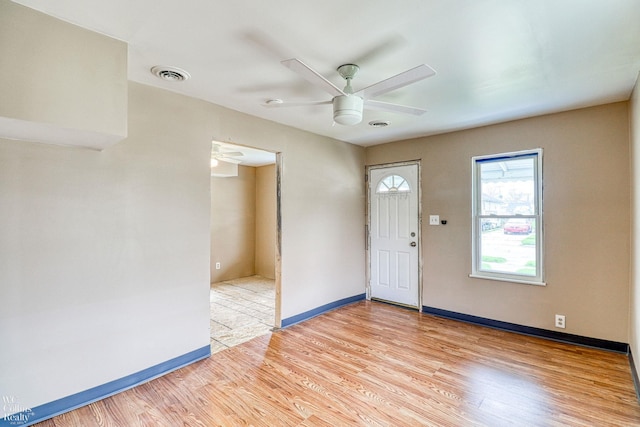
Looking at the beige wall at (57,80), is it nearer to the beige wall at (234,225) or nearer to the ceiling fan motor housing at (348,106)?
the ceiling fan motor housing at (348,106)

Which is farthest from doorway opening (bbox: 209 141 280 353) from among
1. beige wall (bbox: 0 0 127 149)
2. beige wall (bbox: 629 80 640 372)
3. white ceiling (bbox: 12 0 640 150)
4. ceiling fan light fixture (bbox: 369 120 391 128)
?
beige wall (bbox: 629 80 640 372)

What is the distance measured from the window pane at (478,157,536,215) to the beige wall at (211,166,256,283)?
15.1ft

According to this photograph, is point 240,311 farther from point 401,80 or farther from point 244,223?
point 401,80

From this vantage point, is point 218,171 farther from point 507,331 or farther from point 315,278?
point 507,331

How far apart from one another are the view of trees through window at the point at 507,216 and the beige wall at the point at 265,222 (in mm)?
3998

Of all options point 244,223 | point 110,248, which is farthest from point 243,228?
point 110,248

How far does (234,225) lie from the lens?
6438 mm

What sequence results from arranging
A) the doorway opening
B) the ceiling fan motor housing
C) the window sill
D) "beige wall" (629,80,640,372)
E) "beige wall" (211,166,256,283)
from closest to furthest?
the ceiling fan motor housing
"beige wall" (629,80,640,372)
the window sill
the doorway opening
"beige wall" (211,166,256,283)

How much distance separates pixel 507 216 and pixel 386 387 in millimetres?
2461

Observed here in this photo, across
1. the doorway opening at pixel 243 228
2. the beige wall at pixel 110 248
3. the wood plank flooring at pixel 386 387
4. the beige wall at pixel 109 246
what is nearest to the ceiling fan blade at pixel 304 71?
the beige wall at pixel 109 246

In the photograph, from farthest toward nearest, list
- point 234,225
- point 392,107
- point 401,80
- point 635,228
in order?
point 234,225 < point 635,228 < point 392,107 < point 401,80

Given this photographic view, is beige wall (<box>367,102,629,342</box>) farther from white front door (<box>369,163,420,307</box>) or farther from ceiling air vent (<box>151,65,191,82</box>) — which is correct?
ceiling air vent (<box>151,65,191,82</box>)

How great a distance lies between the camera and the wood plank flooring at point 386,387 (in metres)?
2.06

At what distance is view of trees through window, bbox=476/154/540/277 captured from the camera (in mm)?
3459
